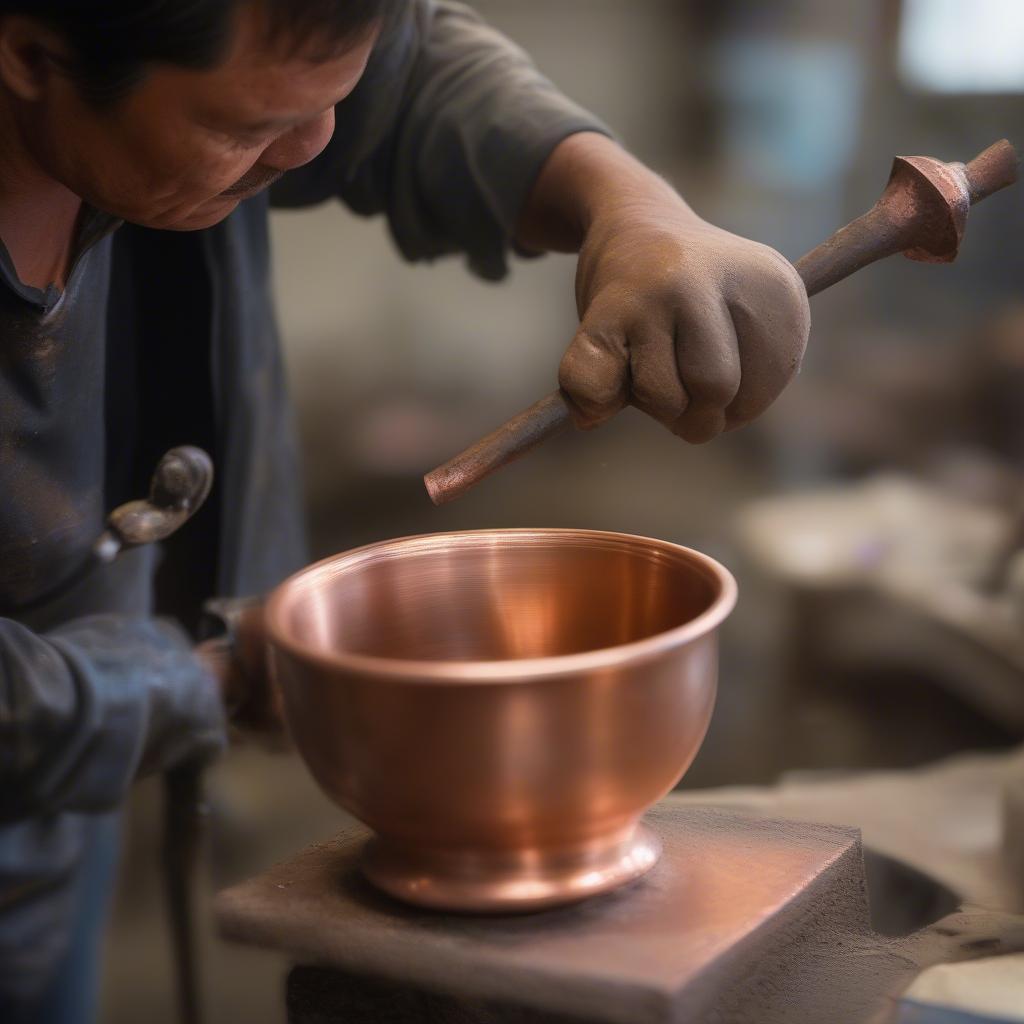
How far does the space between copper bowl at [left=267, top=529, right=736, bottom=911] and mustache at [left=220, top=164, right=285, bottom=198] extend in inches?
14.5

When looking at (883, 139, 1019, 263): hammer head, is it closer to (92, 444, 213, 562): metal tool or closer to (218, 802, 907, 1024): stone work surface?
(218, 802, 907, 1024): stone work surface

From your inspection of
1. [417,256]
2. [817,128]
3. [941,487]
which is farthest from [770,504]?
[417,256]

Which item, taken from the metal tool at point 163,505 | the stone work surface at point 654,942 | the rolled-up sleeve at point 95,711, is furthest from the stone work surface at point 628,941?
the metal tool at point 163,505

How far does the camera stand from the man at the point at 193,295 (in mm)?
999

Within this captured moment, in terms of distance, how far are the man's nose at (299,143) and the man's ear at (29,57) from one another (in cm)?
18

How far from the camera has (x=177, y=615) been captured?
5.97 ft

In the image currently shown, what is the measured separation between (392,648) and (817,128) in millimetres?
3873

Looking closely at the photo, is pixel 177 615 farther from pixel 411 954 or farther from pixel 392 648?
pixel 411 954

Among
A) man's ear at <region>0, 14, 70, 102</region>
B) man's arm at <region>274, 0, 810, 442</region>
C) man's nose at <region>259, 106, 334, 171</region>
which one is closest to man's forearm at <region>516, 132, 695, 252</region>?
man's arm at <region>274, 0, 810, 442</region>

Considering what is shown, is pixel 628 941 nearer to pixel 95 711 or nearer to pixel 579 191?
pixel 95 711

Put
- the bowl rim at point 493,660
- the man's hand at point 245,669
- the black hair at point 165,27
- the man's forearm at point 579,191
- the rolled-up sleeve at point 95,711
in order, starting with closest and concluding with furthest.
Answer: the bowl rim at point 493,660
the black hair at point 165,27
the rolled-up sleeve at point 95,711
the man's forearm at point 579,191
the man's hand at point 245,669

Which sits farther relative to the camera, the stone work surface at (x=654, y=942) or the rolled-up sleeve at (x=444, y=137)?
the rolled-up sleeve at (x=444, y=137)

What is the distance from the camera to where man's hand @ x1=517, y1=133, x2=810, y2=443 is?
1.11 meters

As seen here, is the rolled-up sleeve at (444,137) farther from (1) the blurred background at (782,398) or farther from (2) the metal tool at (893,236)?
(1) the blurred background at (782,398)
